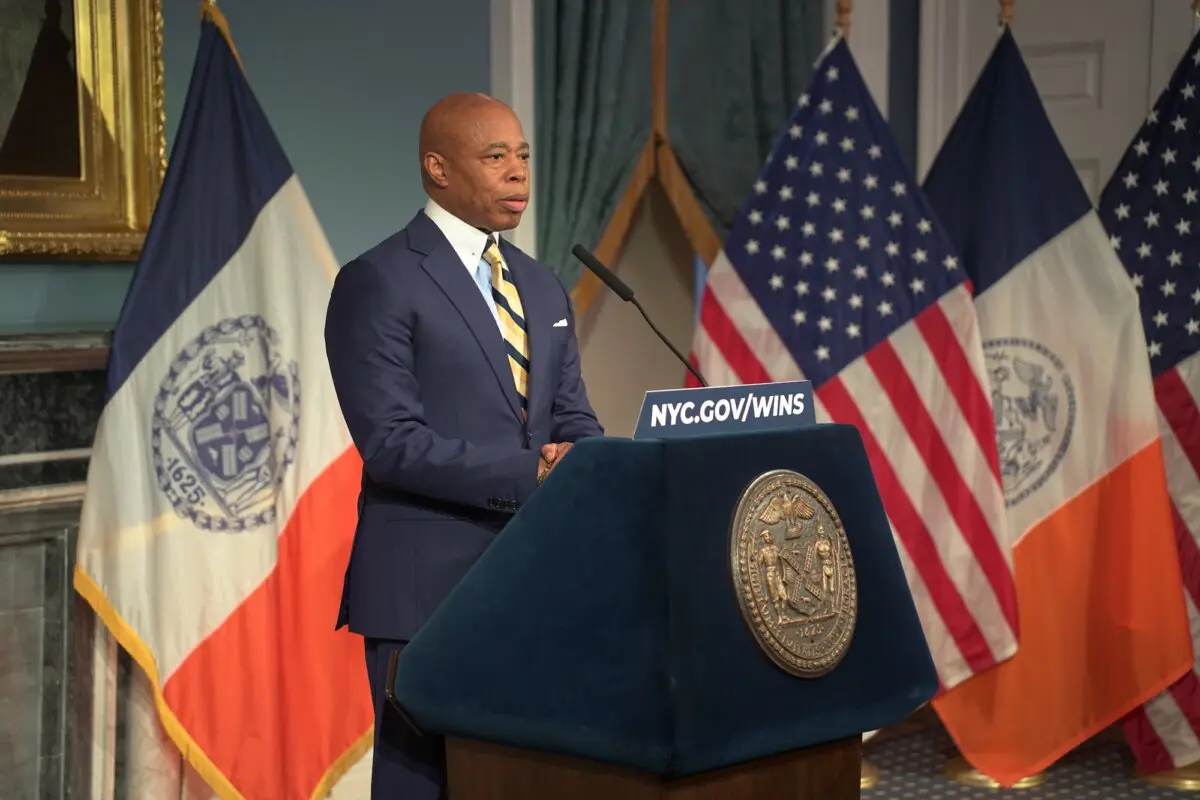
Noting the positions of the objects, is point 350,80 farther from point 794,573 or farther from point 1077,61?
point 794,573

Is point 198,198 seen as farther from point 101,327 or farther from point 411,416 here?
point 411,416

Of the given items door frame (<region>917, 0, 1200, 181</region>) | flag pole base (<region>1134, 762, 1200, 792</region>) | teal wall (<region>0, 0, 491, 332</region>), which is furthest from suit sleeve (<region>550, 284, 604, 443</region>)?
door frame (<region>917, 0, 1200, 181</region>)

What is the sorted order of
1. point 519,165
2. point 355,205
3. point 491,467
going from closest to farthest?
1. point 491,467
2. point 519,165
3. point 355,205

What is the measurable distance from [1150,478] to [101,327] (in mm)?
2473

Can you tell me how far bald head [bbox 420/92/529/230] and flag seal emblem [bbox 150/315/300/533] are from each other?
100cm

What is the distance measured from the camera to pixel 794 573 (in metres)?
1.60

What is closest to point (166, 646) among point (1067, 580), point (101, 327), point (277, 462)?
point (277, 462)

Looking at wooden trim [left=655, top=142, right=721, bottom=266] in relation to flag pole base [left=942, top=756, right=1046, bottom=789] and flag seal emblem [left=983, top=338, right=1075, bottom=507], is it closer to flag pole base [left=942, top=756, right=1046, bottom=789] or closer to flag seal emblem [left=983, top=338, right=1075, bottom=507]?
flag seal emblem [left=983, top=338, right=1075, bottom=507]

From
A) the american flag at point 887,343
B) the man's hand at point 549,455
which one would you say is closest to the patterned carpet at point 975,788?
the american flag at point 887,343

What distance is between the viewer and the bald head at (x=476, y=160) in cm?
214

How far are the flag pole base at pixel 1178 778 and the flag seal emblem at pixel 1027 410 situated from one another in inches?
30.4

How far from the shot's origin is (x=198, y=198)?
300 centimetres

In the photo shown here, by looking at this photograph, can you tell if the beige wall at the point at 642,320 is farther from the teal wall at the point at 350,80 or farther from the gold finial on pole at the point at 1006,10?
the gold finial on pole at the point at 1006,10

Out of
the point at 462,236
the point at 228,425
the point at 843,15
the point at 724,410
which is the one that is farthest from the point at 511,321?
the point at 843,15
